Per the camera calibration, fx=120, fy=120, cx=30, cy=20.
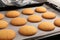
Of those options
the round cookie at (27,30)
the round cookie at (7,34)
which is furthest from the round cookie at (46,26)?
the round cookie at (7,34)

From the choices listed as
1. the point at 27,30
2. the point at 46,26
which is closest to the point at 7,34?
the point at 27,30

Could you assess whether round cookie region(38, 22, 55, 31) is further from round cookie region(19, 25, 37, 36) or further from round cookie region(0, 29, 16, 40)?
round cookie region(0, 29, 16, 40)

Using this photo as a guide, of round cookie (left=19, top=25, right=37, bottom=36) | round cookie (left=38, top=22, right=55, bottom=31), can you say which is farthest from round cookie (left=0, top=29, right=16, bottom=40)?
round cookie (left=38, top=22, right=55, bottom=31)

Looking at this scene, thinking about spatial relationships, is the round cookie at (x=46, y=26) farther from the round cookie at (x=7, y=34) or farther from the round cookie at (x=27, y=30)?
the round cookie at (x=7, y=34)

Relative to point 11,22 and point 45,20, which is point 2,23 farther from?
point 45,20

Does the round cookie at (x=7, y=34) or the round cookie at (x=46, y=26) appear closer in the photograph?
the round cookie at (x=7, y=34)

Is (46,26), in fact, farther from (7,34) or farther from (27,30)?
(7,34)
